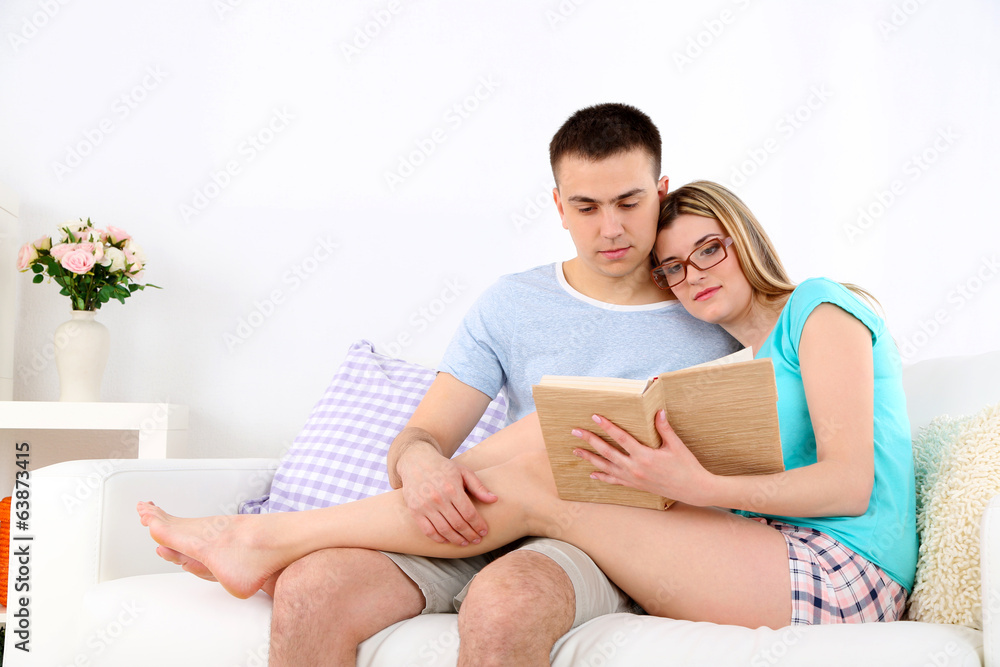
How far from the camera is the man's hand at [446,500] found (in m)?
1.07

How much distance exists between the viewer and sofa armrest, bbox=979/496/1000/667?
871 millimetres

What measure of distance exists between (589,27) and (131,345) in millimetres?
1707

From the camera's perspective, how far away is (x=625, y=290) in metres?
1.57

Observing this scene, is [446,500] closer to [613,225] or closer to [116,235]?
[613,225]

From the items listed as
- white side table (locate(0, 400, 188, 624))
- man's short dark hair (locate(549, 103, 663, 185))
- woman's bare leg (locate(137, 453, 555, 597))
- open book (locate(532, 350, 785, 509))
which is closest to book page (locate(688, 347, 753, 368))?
open book (locate(532, 350, 785, 509))

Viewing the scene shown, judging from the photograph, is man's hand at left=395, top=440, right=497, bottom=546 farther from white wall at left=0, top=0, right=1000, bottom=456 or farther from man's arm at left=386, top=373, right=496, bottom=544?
white wall at left=0, top=0, right=1000, bottom=456

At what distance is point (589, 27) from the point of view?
Result: 94.0 inches

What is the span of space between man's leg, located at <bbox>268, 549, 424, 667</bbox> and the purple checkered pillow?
48cm

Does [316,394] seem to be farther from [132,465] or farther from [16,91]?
[16,91]

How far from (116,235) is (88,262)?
12cm

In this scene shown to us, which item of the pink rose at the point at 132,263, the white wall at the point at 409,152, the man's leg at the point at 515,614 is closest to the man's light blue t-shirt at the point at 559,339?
the man's leg at the point at 515,614

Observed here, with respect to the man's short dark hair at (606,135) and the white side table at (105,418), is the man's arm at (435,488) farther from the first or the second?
the white side table at (105,418)

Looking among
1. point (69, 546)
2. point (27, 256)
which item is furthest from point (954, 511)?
point (27, 256)

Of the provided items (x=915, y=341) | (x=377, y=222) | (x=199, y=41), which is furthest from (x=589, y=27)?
(x=915, y=341)
